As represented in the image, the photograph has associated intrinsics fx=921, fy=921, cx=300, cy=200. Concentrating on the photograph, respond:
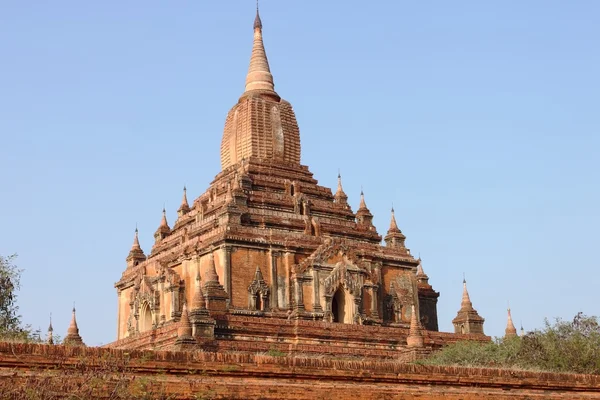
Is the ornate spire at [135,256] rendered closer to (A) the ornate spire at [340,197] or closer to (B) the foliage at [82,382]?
(A) the ornate spire at [340,197]

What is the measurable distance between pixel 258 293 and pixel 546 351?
11.1m

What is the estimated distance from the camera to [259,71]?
134 ft

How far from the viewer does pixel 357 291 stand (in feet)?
113

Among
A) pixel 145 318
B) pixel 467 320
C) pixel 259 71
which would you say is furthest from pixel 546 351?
pixel 259 71

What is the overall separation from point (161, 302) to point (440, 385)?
1911cm

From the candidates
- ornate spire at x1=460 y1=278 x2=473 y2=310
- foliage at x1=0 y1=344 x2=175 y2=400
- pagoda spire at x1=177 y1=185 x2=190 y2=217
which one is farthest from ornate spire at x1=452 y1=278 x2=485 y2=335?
foliage at x1=0 y1=344 x2=175 y2=400

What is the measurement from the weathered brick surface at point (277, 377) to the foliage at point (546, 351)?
235 inches

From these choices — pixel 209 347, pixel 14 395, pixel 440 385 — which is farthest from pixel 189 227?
pixel 14 395

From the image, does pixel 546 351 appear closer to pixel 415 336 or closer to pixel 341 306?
pixel 415 336

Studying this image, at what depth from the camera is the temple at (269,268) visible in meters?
30.5

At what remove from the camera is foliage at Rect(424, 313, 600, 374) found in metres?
24.8

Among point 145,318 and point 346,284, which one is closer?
point 346,284

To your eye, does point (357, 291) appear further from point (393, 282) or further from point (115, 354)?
point (115, 354)

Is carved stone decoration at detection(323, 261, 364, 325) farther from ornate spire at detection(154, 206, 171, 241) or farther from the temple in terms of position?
ornate spire at detection(154, 206, 171, 241)
